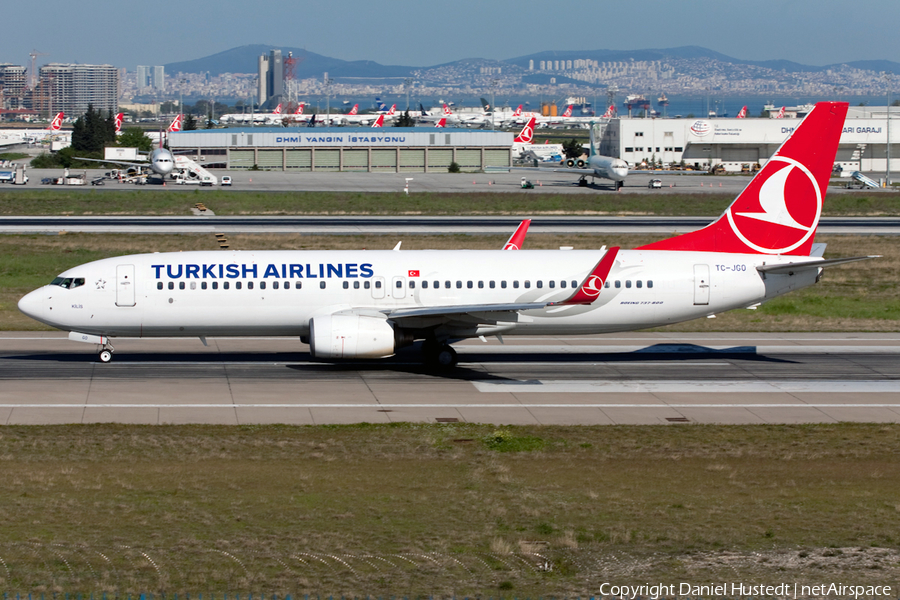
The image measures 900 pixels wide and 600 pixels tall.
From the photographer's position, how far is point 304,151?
495ft

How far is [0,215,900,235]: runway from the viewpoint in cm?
7125

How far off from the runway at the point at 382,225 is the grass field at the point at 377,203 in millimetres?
5146

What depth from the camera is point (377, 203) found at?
311 ft

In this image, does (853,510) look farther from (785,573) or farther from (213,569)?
(213,569)

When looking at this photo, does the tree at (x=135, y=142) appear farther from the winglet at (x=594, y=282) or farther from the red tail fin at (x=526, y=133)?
the winglet at (x=594, y=282)

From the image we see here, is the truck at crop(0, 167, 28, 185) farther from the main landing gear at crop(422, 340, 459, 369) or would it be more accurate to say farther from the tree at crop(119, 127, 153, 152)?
the main landing gear at crop(422, 340, 459, 369)

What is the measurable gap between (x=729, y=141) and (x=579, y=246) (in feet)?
359

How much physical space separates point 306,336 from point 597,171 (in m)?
89.8

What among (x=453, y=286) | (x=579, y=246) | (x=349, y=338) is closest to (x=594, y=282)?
(x=453, y=286)

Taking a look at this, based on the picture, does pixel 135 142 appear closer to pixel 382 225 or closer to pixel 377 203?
pixel 377 203

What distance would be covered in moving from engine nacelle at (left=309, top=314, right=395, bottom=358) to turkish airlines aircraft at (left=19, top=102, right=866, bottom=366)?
37mm

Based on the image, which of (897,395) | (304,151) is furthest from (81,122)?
(897,395)

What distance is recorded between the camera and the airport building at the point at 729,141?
6225 inches

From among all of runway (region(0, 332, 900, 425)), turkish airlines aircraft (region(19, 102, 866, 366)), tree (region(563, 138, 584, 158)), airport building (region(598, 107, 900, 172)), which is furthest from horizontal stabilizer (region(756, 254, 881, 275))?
tree (region(563, 138, 584, 158))
